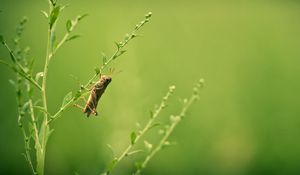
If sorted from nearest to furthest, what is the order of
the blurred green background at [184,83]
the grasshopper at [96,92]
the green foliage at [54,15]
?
the green foliage at [54,15] < the grasshopper at [96,92] < the blurred green background at [184,83]

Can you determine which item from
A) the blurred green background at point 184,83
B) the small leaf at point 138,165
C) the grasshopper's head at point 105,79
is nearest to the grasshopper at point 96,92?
the grasshopper's head at point 105,79

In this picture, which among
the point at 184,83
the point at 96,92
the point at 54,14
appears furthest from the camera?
the point at 184,83

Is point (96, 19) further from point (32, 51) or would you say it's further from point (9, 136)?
point (9, 136)

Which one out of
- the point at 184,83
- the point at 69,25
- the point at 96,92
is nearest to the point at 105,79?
the point at 96,92

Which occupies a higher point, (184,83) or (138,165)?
(184,83)

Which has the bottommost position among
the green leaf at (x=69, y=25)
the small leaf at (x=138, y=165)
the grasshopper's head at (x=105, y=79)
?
the small leaf at (x=138, y=165)

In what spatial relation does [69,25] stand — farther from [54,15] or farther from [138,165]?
[138,165]

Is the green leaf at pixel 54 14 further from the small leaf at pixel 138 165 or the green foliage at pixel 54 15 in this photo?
the small leaf at pixel 138 165

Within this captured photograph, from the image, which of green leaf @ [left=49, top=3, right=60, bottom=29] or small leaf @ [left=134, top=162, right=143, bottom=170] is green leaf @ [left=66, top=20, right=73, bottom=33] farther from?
small leaf @ [left=134, top=162, right=143, bottom=170]

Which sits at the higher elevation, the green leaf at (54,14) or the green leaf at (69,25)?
the green leaf at (69,25)
